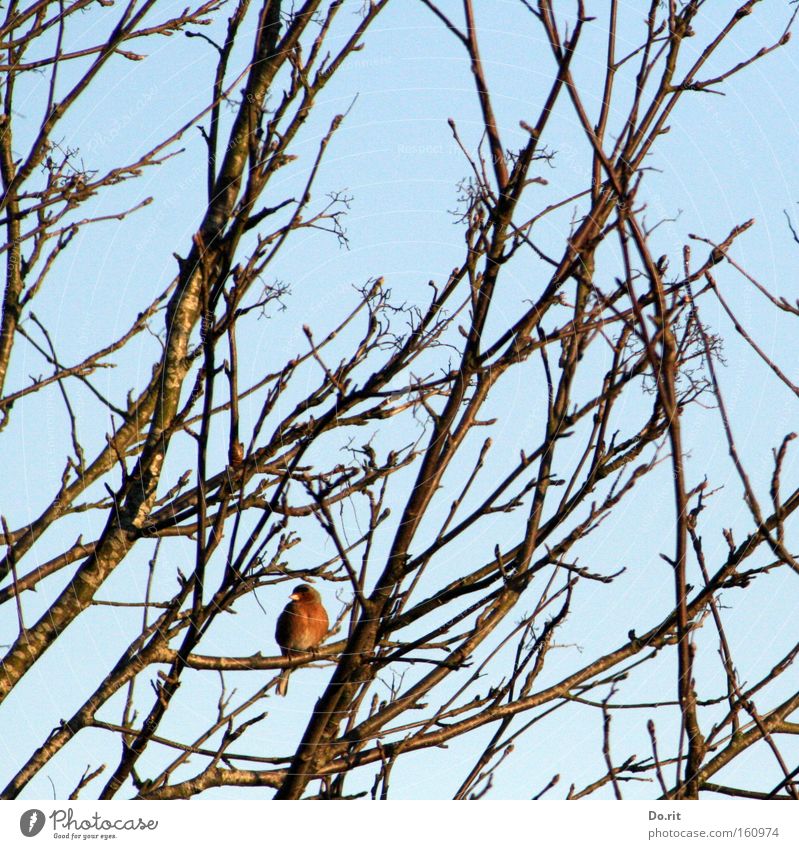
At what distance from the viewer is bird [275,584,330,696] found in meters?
5.25

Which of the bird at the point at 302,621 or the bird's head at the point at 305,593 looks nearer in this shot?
the bird at the point at 302,621

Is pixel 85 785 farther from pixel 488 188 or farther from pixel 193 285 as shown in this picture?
pixel 488 188

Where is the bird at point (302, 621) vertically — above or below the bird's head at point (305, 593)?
below

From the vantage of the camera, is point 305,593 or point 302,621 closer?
point 302,621

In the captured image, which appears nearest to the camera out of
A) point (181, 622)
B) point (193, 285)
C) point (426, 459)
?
point (426, 459)

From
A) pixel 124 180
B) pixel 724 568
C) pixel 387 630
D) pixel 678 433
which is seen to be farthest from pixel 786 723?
pixel 124 180

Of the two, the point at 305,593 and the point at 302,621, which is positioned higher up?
the point at 305,593

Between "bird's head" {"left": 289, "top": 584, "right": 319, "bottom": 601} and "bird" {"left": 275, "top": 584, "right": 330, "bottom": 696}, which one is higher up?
"bird's head" {"left": 289, "top": 584, "right": 319, "bottom": 601}

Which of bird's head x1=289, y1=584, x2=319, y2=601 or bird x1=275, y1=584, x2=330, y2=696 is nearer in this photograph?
bird x1=275, y1=584, x2=330, y2=696

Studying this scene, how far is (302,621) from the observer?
531 centimetres

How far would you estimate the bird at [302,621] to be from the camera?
525cm

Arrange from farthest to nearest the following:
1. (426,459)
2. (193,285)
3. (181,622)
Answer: (193,285) < (181,622) < (426,459)

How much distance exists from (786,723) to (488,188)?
1753 mm

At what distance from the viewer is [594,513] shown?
288cm
